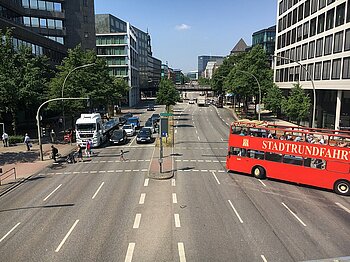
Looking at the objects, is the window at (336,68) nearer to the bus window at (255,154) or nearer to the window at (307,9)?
the window at (307,9)

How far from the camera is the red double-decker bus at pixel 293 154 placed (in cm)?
1869

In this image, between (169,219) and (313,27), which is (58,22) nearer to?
(313,27)

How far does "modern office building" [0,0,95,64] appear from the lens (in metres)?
61.5

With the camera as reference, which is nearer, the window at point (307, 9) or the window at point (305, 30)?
the window at point (307, 9)

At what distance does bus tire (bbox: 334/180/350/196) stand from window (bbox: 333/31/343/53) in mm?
26246

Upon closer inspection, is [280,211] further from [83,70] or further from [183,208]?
[83,70]

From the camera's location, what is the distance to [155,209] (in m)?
16.1

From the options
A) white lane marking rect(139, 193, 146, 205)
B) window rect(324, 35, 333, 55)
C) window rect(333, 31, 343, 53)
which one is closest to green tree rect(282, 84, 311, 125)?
window rect(333, 31, 343, 53)

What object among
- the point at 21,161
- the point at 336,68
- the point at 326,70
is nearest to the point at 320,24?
the point at 326,70

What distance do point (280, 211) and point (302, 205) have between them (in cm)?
184

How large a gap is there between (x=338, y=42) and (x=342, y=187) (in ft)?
90.7

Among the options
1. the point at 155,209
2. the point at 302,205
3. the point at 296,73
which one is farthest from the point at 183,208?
the point at 296,73

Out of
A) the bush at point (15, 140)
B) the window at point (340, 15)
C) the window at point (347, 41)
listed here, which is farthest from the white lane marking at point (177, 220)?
the window at point (340, 15)

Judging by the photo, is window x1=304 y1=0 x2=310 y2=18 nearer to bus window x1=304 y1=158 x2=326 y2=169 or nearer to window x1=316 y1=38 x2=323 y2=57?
window x1=316 y1=38 x2=323 y2=57
